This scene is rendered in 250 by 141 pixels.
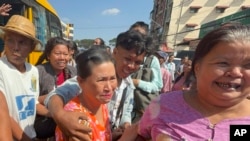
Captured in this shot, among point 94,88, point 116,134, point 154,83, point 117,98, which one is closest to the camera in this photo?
point 94,88

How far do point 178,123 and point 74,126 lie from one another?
0.49 metres

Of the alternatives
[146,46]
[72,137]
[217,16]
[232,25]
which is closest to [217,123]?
[232,25]

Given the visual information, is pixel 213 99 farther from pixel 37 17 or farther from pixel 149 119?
pixel 37 17

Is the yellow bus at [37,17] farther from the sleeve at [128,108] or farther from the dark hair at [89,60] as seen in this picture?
the dark hair at [89,60]

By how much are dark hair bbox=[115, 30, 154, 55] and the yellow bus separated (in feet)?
14.8

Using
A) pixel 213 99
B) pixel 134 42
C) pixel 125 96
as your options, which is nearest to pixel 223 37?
pixel 213 99

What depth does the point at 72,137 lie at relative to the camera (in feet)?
4.73

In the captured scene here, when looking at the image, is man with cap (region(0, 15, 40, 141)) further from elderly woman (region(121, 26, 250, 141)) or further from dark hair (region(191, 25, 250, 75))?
dark hair (region(191, 25, 250, 75))

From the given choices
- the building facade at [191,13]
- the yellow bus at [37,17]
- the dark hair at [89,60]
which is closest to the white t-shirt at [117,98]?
the dark hair at [89,60]

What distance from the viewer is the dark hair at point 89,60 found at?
65.1 inches

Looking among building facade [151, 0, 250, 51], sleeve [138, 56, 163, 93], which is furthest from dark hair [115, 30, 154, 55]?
building facade [151, 0, 250, 51]

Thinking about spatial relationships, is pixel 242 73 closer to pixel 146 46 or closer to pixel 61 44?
pixel 146 46

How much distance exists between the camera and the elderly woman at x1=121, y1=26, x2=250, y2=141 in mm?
1203

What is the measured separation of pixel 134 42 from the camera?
201 centimetres
